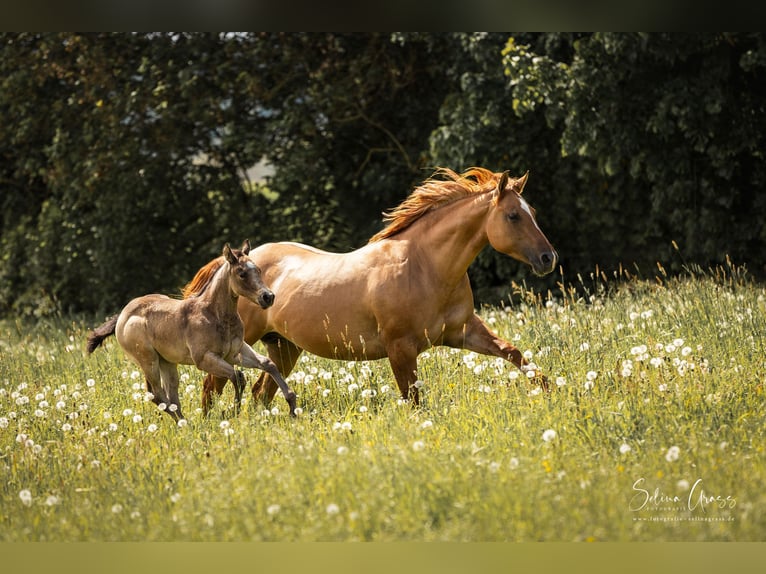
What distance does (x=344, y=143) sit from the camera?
699 inches

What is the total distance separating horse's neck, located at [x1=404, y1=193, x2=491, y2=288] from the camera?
679 cm

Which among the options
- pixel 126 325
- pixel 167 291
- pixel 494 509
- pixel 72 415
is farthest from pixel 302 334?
Result: pixel 167 291

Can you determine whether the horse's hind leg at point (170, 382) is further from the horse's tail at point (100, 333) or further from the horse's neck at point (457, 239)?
the horse's neck at point (457, 239)

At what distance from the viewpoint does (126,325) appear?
6629 mm

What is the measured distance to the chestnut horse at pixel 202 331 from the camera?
620 cm

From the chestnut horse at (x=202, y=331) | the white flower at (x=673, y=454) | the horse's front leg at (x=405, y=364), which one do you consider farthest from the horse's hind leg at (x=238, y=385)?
the white flower at (x=673, y=454)

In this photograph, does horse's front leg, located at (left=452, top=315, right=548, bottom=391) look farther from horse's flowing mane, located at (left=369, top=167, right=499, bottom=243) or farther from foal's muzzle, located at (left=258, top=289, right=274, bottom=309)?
foal's muzzle, located at (left=258, top=289, right=274, bottom=309)

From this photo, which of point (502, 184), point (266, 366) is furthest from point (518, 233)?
point (266, 366)

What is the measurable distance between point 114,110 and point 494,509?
14694 millimetres

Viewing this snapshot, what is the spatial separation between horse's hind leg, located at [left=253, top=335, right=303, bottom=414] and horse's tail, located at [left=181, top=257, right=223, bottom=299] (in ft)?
3.12

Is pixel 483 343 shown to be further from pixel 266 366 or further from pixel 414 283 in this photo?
pixel 266 366

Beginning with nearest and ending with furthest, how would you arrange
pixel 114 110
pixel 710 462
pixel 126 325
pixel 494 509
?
pixel 494 509 < pixel 710 462 < pixel 126 325 < pixel 114 110

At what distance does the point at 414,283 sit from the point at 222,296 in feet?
4.56
